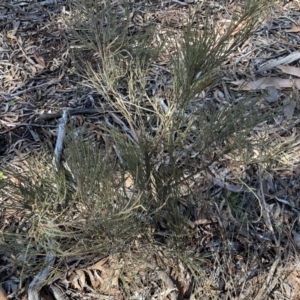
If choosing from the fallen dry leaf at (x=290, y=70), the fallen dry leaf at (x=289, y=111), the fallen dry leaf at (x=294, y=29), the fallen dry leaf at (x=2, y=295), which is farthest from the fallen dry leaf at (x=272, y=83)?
the fallen dry leaf at (x=2, y=295)

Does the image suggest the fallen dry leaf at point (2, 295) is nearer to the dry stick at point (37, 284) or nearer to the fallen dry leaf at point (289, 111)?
→ the dry stick at point (37, 284)

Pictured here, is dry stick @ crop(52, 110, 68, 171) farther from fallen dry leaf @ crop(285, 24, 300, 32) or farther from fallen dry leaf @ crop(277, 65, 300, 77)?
fallen dry leaf @ crop(285, 24, 300, 32)

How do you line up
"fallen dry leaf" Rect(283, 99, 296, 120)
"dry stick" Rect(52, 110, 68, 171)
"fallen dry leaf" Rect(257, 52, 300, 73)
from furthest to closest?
"fallen dry leaf" Rect(257, 52, 300, 73)
"fallen dry leaf" Rect(283, 99, 296, 120)
"dry stick" Rect(52, 110, 68, 171)

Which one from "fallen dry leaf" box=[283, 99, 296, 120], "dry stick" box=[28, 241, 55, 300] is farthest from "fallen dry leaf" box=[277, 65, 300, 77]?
"dry stick" box=[28, 241, 55, 300]

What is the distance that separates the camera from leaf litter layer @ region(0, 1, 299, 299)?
167 centimetres

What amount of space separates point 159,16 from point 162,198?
159 cm

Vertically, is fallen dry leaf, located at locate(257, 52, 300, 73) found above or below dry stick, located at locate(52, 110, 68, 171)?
above

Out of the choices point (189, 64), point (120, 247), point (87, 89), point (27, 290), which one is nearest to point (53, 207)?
point (120, 247)

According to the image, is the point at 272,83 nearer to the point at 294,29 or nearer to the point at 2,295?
the point at 294,29

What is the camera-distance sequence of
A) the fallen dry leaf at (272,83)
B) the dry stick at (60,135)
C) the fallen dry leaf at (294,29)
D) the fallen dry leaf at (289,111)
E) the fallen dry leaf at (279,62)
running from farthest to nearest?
the fallen dry leaf at (294,29), the fallen dry leaf at (279,62), the fallen dry leaf at (272,83), the fallen dry leaf at (289,111), the dry stick at (60,135)

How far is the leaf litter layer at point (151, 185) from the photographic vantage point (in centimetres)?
167

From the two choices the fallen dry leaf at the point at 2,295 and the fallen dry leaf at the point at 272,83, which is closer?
the fallen dry leaf at the point at 2,295

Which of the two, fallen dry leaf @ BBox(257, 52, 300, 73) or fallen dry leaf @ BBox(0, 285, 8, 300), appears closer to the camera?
fallen dry leaf @ BBox(0, 285, 8, 300)

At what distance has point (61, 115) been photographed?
259 cm
